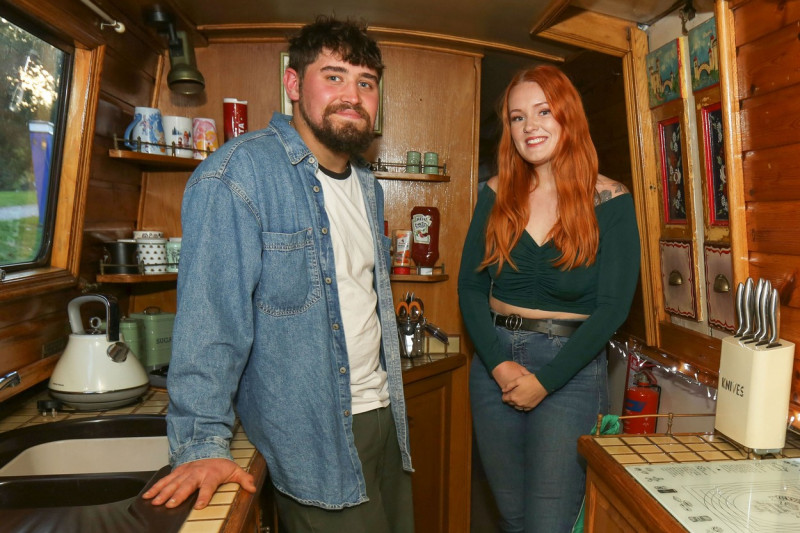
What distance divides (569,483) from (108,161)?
178 cm

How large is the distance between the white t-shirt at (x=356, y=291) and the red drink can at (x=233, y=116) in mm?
885

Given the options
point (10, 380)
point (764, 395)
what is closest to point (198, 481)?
point (10, 380)

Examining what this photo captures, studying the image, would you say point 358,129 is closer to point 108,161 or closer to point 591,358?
point 591,358

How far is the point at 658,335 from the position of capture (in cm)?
199

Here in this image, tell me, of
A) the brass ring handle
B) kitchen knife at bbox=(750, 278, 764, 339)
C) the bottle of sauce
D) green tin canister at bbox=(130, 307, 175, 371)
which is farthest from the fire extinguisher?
green tin canister at bbox=(130, 307, 175, 371)

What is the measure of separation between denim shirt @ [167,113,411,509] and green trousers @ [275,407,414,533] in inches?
1.9

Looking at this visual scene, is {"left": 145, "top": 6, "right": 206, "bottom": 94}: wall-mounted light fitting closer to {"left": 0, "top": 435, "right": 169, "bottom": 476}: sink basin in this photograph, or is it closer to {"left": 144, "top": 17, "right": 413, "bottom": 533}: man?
{"left": 144, "top": 17, "right": 413, "bottom": 533}: man

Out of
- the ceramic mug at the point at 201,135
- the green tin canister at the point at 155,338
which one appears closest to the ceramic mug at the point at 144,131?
the ceramic mug at the point at 201,135

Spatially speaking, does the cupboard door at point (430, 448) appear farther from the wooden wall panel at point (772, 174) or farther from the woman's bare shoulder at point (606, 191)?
the wooden wall panel at point (772, 174)

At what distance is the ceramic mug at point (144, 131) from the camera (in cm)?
195

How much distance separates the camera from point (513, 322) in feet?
5.63

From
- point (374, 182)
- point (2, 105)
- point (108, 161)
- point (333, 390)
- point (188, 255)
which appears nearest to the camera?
point (188, 255)

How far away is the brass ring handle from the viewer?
161cm

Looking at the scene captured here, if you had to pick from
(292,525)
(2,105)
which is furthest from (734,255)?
(2,105)
